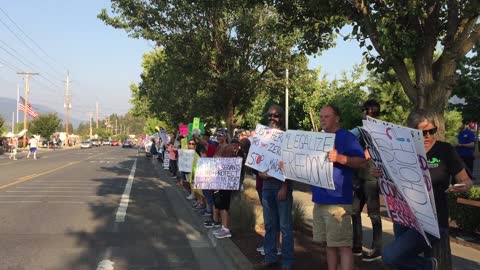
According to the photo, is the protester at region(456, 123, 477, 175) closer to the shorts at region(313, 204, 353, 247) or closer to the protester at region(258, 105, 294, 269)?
the protester at region(258, 105, 294, 269)

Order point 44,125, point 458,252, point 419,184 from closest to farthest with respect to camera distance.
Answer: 1. point 419,184
2. point 458,252
3. point 44,125

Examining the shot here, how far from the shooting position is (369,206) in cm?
598

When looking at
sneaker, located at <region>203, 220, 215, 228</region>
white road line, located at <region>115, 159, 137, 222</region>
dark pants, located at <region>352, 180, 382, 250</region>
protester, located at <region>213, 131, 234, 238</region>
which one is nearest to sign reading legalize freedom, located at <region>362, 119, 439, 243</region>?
dark pants, located at <region>352, 180, 382, 250</region>

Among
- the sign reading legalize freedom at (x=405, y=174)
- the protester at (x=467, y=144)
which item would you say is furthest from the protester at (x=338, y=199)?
the protester at (x=467, y=144)

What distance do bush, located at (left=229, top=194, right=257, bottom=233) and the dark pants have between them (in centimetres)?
241

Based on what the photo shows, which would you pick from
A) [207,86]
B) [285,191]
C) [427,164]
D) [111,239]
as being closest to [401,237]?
[427,164]

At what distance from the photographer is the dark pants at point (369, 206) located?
5953mm

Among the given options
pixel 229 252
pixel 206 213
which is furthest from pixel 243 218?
pixel 206 213

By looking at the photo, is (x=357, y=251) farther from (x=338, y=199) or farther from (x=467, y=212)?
(x=467, y=212)

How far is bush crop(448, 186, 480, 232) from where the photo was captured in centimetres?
764

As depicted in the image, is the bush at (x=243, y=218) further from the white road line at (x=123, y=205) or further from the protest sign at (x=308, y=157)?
the protest sign at (x=308, y=157)

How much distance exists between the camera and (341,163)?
14.8ft

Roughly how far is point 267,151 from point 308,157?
1166 mm

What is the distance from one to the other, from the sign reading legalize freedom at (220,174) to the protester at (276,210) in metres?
2.05
